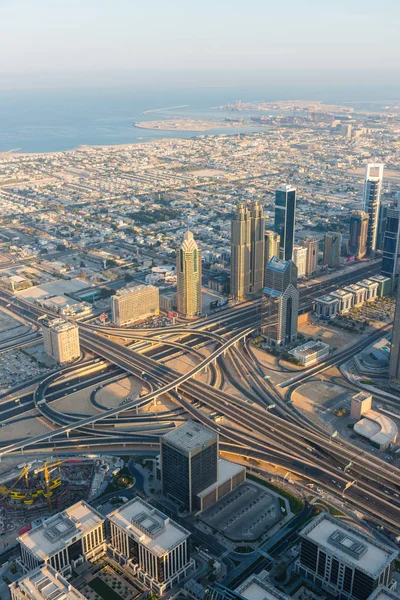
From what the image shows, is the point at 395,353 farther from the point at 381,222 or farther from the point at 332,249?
the point at 381,222

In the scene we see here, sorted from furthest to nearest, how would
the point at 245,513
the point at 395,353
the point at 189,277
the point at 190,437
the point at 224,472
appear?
the point at 189,277 < the point at 395,353 < the point at 224,472 < the point at 190,437 < the point at 245,513

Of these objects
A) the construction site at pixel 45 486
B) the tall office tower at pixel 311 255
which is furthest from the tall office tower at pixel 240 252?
the construction site at pixel 45 486

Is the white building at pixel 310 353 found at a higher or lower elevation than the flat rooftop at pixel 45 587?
lower

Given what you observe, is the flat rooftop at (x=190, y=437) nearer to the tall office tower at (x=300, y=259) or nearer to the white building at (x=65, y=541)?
the white building at (x=65, y=541)

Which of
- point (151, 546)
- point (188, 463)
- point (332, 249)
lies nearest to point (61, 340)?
point (188, 463)

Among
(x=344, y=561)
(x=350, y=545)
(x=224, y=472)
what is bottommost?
(x=224, y=472)

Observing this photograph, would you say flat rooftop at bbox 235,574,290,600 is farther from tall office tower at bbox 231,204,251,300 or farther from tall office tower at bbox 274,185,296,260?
tall office tower at bbox 274,185,296,260

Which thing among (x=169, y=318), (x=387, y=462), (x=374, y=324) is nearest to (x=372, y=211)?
(x=374, y=324)
